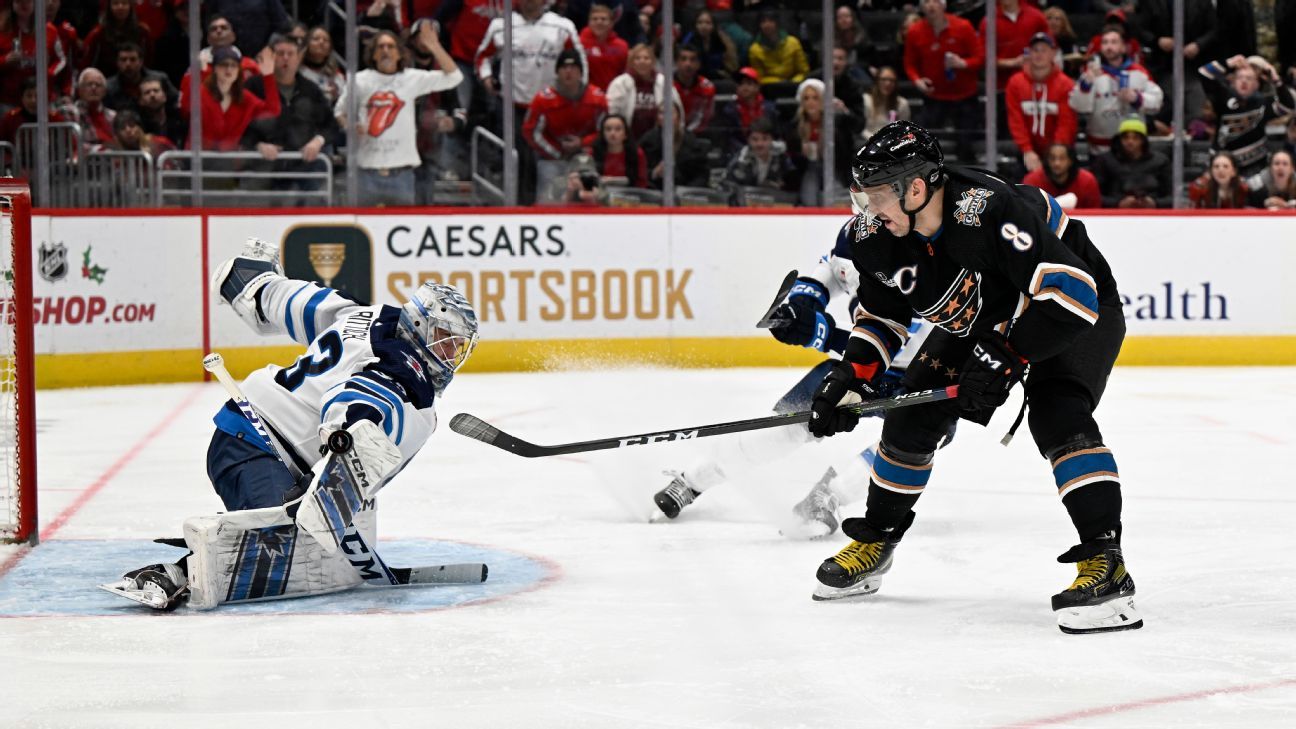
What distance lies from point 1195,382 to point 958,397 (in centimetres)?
557

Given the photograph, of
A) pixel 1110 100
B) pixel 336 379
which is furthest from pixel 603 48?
pixel 336 379

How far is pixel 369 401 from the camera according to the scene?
3320 mm

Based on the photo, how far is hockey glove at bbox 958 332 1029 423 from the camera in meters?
3.18

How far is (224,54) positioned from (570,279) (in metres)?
2.10

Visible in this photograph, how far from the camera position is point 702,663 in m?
3.10

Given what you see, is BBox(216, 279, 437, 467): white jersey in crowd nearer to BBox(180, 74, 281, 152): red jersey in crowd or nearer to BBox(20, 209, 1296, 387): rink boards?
BBox(20, 209, 1296, 387): rink boards

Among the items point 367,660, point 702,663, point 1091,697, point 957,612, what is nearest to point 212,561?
Result: point 367,660

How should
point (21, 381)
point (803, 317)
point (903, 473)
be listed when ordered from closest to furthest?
point (903, 473) → point (21, 381) → point (803, 317)

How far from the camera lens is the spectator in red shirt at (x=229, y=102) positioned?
8500mm

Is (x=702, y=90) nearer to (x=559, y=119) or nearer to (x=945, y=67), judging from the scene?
(x=559, y=119)

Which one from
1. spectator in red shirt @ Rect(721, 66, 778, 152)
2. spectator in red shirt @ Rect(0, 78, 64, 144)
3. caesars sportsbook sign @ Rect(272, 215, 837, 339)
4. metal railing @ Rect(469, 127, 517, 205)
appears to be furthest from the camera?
spectator in red shirt @ Rect(721, 66, 778, 152)

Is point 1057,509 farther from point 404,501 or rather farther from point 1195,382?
point 1195,382

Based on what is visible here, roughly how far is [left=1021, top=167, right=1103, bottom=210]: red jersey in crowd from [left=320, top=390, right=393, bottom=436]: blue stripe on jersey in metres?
6.62

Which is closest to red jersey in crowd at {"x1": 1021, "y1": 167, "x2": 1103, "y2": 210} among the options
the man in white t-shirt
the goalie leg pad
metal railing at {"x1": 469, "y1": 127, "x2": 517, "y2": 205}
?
metal railing at {"x1": 469, "y1": 127, "x2": 517, "y2": 205}
